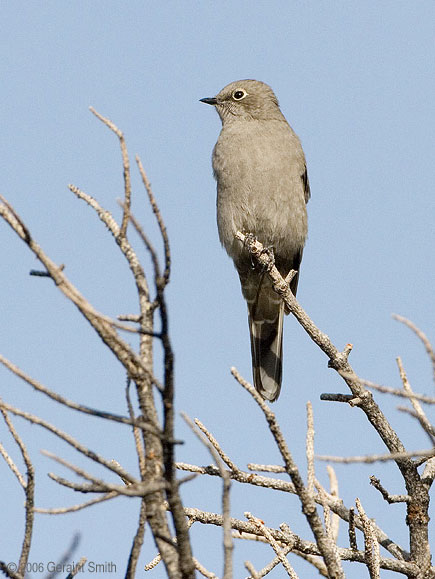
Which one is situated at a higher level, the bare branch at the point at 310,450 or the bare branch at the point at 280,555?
the bare branch at the point at 310,450

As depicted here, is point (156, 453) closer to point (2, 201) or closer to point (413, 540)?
point (2, 201)

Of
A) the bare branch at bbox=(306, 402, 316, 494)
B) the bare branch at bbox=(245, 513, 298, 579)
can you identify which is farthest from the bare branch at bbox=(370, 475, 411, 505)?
the bare branch at bbox=(306, 402, 316, 494)

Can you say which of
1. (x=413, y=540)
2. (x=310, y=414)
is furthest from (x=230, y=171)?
(x=310, y=414)

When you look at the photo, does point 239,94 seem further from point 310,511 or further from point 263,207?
point 310,511

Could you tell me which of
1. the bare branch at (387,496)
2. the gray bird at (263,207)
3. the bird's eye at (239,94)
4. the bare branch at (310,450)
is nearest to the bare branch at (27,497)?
the bare branch at (310,450)

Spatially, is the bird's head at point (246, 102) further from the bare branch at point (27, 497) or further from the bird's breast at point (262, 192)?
the bare branch at point (27, 497)

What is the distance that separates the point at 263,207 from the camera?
8023 mm

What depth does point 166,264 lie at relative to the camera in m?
2.23

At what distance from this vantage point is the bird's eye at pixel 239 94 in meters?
9.42

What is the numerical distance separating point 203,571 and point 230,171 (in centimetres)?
518

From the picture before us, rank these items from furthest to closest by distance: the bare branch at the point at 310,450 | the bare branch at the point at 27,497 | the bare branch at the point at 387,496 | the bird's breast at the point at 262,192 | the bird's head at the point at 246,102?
the bird's head at the point at 246,102, the bird's breast at the point at 262,192, the bare branch at the point at 387,496, the bare branch at the point at 310,450, the bare branch at the point at 27,497

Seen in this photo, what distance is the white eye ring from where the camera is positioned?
9422 millimetres

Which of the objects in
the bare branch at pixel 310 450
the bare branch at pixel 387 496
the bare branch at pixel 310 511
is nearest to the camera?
the bare branch at pixel 310 511

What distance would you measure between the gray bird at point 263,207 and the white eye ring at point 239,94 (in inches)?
14.6
